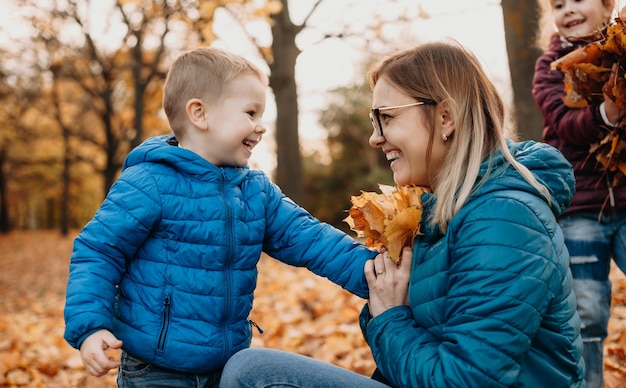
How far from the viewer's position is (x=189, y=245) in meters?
2.12

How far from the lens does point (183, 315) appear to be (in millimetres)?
2084

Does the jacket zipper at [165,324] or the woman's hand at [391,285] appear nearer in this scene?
the woman's hand at [391,285]

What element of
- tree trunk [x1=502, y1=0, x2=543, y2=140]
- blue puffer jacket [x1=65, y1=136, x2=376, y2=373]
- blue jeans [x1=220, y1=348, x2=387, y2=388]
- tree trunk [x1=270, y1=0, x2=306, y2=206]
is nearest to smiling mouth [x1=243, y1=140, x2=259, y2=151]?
blue puffer jacket [x1=65, y1=136, x2=376, y2=373]

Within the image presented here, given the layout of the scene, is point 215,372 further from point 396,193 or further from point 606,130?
point 606,130

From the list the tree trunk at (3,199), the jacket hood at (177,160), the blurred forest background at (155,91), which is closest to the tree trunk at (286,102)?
the blurred forest background at (155,91)

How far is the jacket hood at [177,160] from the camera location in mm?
2189

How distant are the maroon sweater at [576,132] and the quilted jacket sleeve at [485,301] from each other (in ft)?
3.40

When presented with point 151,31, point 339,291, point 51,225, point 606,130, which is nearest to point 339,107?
point 151,31

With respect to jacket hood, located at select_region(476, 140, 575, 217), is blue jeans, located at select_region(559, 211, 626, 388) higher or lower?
lower

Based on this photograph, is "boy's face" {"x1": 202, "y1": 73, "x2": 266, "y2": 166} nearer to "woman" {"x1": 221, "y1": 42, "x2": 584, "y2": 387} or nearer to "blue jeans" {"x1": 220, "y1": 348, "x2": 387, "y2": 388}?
"woman" {"x1": 221, "y1": 42, "x2": 584, "y2": 387}

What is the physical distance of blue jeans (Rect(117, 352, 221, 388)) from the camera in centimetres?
212

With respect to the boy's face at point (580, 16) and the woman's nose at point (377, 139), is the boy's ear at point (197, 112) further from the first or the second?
the boy's face at point (580, 16)

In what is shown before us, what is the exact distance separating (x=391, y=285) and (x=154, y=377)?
0.95 metres

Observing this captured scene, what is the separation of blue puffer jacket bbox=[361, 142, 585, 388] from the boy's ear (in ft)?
3.33
